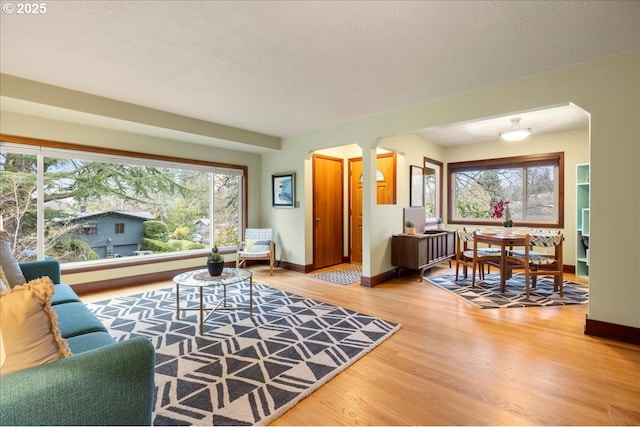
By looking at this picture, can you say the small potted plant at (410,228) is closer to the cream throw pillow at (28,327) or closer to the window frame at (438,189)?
the window frame at (438,189)

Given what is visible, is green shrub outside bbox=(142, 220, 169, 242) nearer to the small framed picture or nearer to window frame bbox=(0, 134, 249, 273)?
window frame bbox=(0, 134, 249, 273)

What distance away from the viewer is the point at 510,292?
12.9 feet

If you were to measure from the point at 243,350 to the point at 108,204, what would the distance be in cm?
330

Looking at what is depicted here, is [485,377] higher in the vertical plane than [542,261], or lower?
lower

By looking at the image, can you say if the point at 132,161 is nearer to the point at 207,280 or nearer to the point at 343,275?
the point at 207,280

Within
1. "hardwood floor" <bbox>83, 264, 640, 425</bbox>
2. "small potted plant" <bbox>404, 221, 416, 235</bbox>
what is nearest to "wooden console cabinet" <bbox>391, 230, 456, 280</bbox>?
"small potted plant" <bbox>404, 221, 416, 235</bbox>

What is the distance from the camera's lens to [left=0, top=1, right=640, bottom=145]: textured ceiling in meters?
1.92

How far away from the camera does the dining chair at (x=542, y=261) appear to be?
145 inches

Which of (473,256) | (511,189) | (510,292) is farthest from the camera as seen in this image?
(511,189)

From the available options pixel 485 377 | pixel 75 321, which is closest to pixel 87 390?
pixel 75 321

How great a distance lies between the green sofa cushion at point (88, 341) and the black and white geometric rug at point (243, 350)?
0.49m

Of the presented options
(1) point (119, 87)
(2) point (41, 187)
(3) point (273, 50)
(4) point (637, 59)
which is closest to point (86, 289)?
(2) point (41, 187)

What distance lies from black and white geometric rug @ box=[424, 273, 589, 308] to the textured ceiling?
2515 mm

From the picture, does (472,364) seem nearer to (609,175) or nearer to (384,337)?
(384,337)
